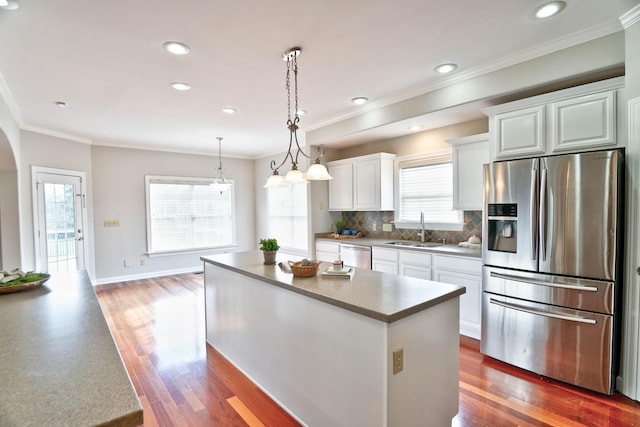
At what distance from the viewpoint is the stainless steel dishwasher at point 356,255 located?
4273 mm

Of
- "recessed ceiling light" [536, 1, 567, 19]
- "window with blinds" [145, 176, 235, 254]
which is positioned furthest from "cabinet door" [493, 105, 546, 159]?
"window with blinds" [145, 176, 235, 254]

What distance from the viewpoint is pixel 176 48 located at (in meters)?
2.39

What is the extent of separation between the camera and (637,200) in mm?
2156

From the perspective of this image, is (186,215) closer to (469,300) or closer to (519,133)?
(469,300)

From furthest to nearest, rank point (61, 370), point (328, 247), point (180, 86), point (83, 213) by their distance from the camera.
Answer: point (83, 213) → point (328, 247) → point (180, 86) → point (61, 370)

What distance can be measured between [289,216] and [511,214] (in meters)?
4.60

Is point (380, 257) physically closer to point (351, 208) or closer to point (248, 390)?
point (351, 208)

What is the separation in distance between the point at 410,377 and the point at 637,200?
1.97m

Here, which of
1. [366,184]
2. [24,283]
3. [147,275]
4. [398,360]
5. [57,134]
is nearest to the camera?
[398,360]

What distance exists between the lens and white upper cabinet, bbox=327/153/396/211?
4.54 m

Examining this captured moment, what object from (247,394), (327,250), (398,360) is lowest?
(247,394)

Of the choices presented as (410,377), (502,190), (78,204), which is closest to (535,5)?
(502,190)

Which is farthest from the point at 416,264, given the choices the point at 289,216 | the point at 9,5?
the point at 9,5

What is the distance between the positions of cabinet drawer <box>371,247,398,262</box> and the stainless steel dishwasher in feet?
0.31
